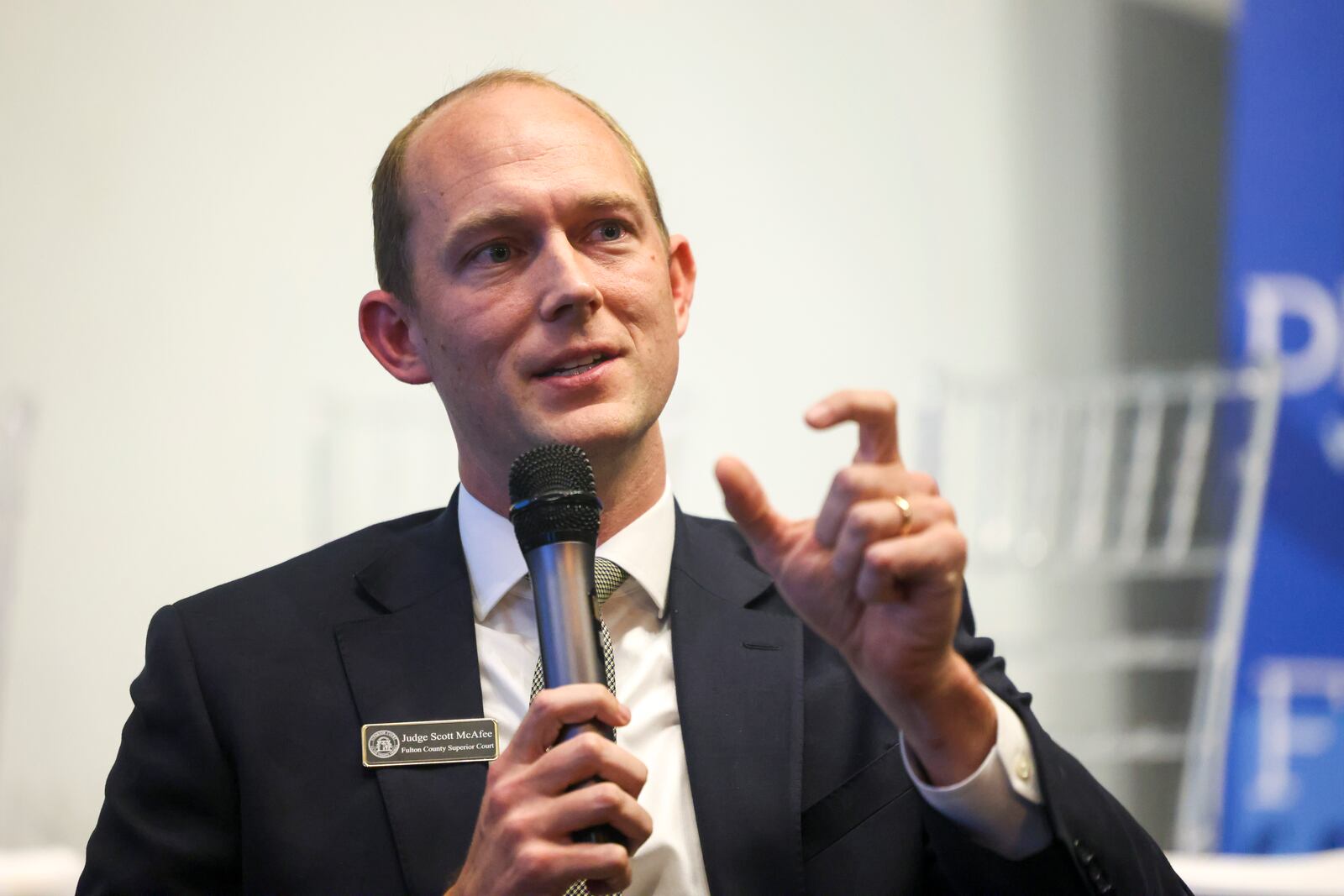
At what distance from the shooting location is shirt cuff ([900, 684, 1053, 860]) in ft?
3.71

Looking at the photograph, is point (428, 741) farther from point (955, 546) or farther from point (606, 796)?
point (955, 546)

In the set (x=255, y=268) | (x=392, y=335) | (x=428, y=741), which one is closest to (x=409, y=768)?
(x=428, y=741)

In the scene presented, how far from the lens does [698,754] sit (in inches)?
53.5

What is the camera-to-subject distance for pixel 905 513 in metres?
0.98

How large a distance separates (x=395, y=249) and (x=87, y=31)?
5.99 ft

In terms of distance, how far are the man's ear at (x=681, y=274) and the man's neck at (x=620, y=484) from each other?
21 centimetres

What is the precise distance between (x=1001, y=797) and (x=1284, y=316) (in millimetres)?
2910

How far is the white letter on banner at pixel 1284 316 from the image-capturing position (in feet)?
11.8

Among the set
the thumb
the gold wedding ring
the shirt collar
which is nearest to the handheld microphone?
the thumb

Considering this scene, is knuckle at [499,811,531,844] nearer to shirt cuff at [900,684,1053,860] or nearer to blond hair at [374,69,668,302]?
shirt cuff at [900,684,1053,860]

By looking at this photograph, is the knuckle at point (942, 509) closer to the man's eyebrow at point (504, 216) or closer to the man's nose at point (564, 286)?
the man's nose at point (564, 286)

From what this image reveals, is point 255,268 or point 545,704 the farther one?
point 255,268

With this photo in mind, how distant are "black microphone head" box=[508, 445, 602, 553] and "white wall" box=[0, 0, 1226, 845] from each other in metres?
1.97

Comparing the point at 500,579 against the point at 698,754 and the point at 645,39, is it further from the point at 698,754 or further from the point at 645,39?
the point at 645,39
